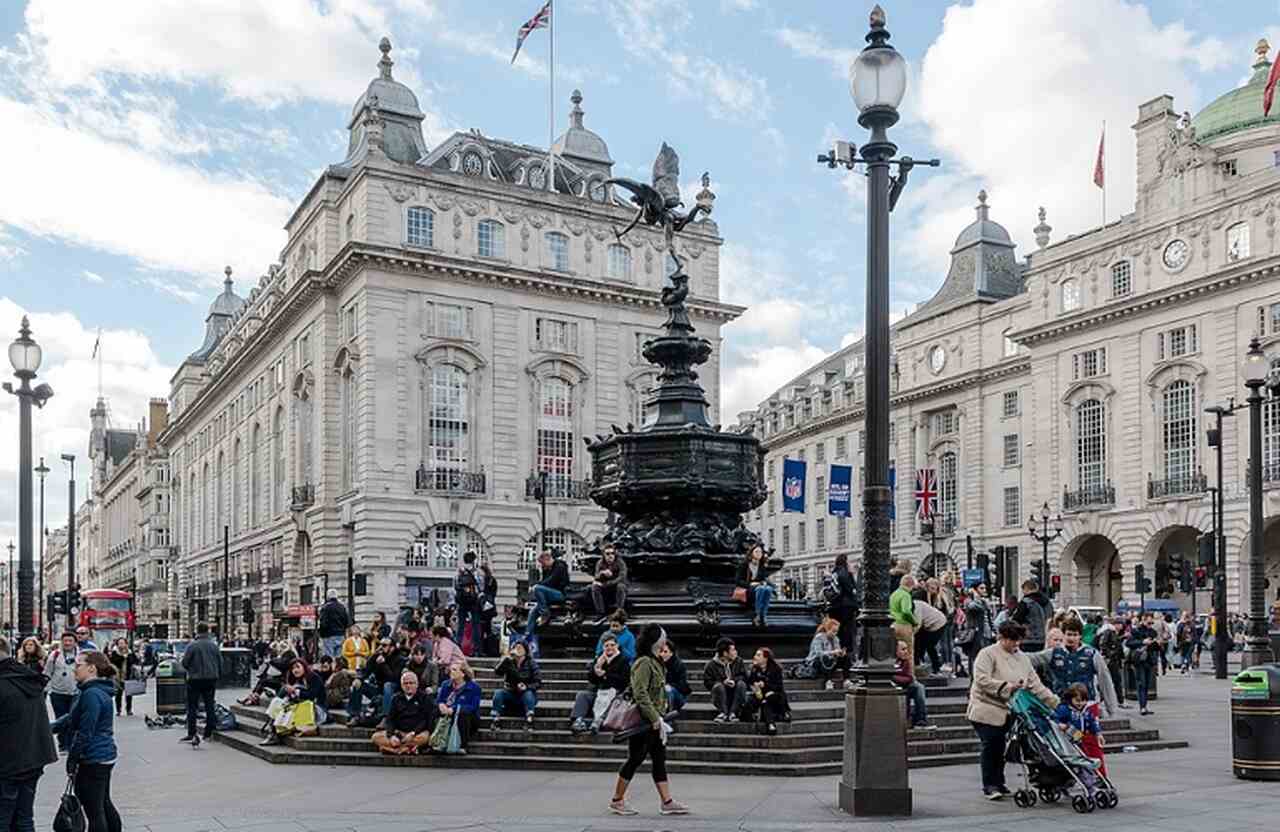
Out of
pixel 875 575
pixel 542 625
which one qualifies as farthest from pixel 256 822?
pixel 542 625

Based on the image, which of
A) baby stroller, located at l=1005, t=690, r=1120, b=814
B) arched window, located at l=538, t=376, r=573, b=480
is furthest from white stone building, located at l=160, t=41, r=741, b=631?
baby stroller, located at l=1005, t=690, r=1120, b=814

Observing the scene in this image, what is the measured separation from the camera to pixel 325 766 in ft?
55.1

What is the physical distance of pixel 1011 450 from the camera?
7238cm

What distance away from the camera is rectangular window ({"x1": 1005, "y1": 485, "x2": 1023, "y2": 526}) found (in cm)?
7038

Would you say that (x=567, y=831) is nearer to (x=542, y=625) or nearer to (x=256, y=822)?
(x=256, y=822)

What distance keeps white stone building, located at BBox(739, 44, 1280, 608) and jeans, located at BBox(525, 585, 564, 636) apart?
27.3 m

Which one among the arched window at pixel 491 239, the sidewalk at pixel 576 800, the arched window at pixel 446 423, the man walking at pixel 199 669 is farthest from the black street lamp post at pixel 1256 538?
the arched window at pixel 491 239

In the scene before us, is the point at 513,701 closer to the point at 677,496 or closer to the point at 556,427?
the point at 677,496

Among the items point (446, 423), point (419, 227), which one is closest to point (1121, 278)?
point (446, 423)

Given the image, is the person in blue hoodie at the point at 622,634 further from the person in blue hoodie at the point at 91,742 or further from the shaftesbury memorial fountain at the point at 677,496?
the person in blue hoodie at the point at 91,742

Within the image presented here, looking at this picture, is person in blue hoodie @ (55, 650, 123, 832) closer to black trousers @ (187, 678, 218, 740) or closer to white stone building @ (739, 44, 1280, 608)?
black trousers @ (187, 678, 218, 740)

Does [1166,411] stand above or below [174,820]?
above

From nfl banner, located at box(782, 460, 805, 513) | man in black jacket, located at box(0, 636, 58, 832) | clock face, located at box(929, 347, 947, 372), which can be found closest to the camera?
man in black jacket, located at box(0, 636, 58, 832)

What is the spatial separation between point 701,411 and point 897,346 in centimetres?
6298
